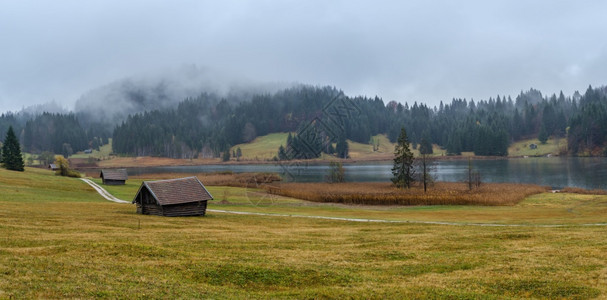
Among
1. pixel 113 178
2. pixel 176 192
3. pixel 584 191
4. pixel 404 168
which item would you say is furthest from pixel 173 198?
pixel 584 191

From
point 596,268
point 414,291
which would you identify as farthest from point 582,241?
point 414,291

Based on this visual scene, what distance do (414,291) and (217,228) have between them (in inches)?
906

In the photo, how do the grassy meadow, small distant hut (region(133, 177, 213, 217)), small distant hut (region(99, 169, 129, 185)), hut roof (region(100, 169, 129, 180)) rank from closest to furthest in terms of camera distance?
the grassy meadow, small distant hut (region(133, 177, 213, 217)), small distant hut (region(99, 169, 129, 185)), hut roof (region(100, 169, 129, 180))

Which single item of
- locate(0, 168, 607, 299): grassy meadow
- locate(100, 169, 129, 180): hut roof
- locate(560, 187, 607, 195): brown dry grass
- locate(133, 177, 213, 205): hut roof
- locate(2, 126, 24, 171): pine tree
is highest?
locate(2, 126, 24, 171): pine tree

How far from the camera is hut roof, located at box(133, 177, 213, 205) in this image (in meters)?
45.1

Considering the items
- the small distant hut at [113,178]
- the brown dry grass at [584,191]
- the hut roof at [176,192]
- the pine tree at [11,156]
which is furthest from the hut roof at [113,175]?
the brown dry grass at [584,191]

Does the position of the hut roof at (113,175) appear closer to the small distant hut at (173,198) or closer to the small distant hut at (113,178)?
the small distant hut at (113,178)

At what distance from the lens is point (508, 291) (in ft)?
52.8

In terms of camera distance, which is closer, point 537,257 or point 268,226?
point 537,257

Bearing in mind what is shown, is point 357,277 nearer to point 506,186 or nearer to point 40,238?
point 40,238

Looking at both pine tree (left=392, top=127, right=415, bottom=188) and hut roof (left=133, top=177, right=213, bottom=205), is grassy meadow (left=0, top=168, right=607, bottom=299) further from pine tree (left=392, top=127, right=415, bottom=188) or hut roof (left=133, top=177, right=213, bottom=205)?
pine tree (left=392, top=127, right=415, bottom=188)

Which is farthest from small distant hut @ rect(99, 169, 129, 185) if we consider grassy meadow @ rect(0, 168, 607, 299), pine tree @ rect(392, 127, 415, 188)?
grassy meadow @ rect(0, 168, 607, 299)

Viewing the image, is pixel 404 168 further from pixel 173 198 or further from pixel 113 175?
pixel 173 198

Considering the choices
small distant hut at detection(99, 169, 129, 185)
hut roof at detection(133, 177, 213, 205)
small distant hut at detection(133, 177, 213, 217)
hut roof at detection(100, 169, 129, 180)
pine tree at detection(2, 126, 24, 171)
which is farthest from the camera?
pine tree at detection(2, 126, 24, 171)
